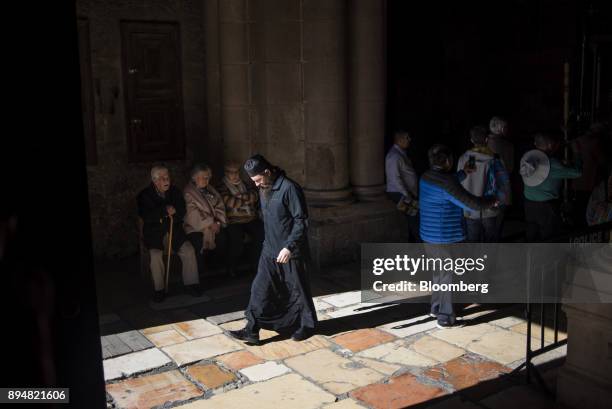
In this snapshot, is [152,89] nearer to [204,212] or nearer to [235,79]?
[235,79]

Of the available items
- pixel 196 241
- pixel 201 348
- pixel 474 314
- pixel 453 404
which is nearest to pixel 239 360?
pixel 201 348

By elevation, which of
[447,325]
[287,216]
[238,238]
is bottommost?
[447,325]

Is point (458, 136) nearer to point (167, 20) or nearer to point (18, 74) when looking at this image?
point (167, 20)

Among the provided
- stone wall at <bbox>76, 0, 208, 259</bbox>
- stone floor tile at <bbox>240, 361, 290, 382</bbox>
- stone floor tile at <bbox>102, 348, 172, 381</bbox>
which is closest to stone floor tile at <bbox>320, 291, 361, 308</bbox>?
stone floor tile at <bbox>240, 361, 290, 382</bbox>

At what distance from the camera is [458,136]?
10648 mm

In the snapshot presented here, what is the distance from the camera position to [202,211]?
7527 mm

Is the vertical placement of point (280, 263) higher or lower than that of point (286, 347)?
higher

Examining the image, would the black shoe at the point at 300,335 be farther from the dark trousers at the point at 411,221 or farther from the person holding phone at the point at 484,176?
the dark trousers at the point at 411,221

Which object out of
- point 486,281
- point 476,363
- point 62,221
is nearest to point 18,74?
point 62,221

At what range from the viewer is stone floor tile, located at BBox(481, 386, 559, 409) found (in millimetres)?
4758

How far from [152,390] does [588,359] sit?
10.3 ft

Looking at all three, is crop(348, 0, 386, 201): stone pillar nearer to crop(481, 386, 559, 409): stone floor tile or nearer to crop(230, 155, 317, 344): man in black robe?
crop(230, 155, 317, 344): man in black robe

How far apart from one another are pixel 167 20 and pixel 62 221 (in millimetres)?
6479

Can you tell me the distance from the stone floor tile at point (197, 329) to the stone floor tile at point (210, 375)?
689 millimetres
